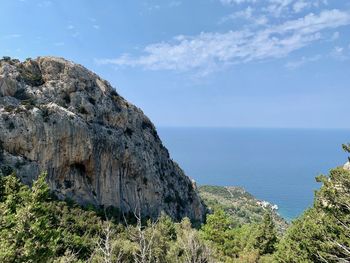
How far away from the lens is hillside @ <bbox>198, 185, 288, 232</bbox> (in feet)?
315

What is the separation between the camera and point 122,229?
36281 mm

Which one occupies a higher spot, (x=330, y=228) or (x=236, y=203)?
(x=236, y=203)

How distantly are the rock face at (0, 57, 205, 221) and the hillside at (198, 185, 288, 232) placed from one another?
1676 inches

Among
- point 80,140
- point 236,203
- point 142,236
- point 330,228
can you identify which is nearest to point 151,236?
point 142,236

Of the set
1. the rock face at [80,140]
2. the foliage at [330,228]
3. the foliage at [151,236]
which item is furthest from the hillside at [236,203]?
the foliage at [330,228]

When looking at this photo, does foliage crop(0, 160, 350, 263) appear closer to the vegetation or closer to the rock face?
the vegetation

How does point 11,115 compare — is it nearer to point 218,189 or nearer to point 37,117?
point 37,117

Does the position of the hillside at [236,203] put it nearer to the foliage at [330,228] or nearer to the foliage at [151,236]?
the foliage at [151,236]

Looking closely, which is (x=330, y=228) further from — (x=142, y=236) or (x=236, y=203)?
(x=236, y=203)

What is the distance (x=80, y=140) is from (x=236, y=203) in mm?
83805

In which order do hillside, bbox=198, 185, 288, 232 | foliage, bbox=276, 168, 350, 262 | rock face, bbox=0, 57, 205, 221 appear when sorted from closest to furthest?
1. foliage, bbox=276, 168, 350, 262
2. rock face, bbox=0, 57, 205, 221
3. hillside, bbox=198, 185, 288, 232

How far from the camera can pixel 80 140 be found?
42.9 meters

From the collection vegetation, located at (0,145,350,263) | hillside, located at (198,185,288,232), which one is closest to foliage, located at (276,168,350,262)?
vegetation, located at (0,145,350,263)

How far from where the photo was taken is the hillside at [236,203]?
96000 mm
